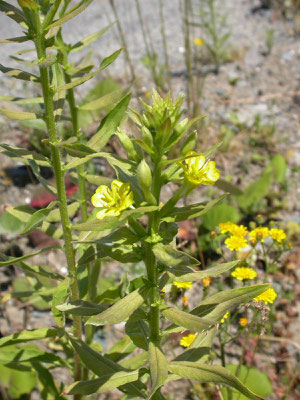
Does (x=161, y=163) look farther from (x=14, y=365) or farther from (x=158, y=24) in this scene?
(x=158, y=24)

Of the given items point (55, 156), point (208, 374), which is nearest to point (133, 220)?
point (55, 156)

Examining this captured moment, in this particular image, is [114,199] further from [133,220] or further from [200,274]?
[200,274]

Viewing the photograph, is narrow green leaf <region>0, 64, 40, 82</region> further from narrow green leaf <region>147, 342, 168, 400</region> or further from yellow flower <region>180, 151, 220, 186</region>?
narrow green leaf <region>147, 342, 168, 400</region>

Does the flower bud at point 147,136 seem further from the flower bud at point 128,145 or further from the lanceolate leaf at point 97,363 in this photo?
the lanceolate leaf at point 97,363

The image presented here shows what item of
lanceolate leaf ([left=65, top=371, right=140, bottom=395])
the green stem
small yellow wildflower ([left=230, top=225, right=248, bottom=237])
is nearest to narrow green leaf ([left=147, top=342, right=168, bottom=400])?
lanceolate leaf ([left=65, top=371, right=140, bottom=395])

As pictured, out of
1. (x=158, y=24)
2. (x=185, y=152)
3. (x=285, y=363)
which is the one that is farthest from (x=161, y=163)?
(x=158, y=24)

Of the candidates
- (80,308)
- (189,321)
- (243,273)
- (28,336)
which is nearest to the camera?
(189,321)

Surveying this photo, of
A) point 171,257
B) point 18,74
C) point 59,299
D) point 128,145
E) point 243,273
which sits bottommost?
point 243,273
